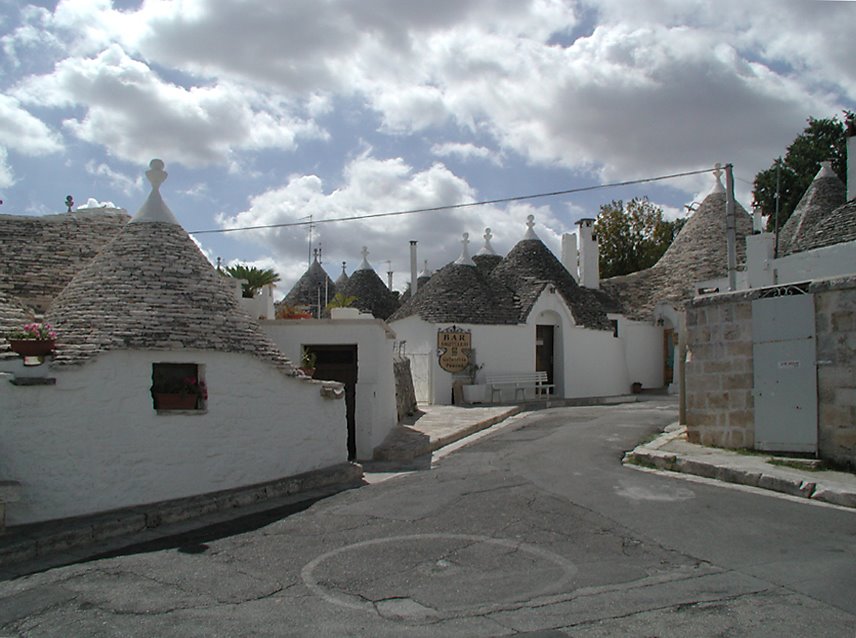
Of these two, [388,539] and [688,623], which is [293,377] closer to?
[388,539]

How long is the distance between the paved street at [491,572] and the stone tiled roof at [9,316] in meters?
3.42

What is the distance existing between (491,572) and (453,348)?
17.1 metres

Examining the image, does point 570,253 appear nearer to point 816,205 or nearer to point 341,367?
point 816,205

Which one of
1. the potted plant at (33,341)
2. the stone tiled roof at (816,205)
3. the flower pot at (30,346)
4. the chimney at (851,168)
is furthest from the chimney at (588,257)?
the flower pot at (30,346)

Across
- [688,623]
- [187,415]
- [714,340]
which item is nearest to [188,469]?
[187,415]

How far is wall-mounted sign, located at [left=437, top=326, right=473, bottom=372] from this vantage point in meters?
22.7

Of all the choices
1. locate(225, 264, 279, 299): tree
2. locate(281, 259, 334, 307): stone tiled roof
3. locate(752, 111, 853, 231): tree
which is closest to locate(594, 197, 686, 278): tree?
locate(752, 111, 853, 231): tree

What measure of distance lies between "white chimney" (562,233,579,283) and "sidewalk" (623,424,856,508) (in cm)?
2012

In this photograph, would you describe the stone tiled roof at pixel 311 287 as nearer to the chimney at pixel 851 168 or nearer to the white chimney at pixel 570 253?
the white chimney at pixel 570 253

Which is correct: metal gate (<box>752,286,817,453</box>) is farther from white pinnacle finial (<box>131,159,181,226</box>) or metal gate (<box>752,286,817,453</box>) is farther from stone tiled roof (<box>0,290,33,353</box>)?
stone tiled roof (<box>0,290,33,353</box>)

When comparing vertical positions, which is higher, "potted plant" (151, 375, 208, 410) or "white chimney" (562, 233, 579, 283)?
"white chimney" (562, 233, 579, 283)

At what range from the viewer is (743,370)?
35.5 feet

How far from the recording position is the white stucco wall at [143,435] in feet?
25.6

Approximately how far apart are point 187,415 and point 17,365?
82.1 inches
